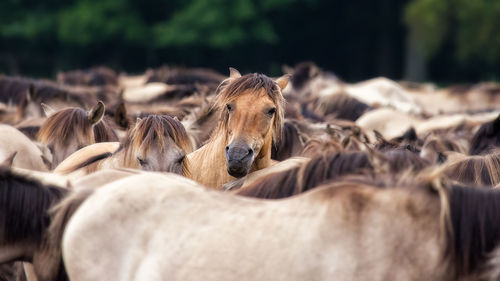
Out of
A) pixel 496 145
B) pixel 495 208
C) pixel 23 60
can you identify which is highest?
pixel 495 208

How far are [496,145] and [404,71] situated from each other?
105 feet

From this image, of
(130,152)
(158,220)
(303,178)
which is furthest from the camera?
(130,152)

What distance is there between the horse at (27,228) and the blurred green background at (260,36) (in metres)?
29.3

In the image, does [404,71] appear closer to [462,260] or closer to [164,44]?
[164,44]

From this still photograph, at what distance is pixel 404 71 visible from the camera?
3862cm

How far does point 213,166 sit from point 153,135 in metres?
0.54

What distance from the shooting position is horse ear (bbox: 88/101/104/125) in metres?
6.52

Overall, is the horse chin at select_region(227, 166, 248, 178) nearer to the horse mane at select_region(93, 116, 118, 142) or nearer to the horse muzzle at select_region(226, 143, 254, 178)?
the horse muzzle at select_region(226, 143, 254, 178)

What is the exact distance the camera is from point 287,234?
3.30 metres

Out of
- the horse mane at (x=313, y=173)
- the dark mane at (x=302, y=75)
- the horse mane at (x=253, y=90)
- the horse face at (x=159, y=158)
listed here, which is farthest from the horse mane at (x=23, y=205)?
the dark mane at (x=302, y=75)

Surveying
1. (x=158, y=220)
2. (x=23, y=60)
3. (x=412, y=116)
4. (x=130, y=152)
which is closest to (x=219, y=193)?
(x=158, y=220)

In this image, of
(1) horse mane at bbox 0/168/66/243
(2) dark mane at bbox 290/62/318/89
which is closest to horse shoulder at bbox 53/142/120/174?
(1) horse mane at bbox 0/168/66/243

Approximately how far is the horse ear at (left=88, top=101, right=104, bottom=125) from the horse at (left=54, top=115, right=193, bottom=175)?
3.42 feet

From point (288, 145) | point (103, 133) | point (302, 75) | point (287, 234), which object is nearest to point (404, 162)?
point (287, 234)
